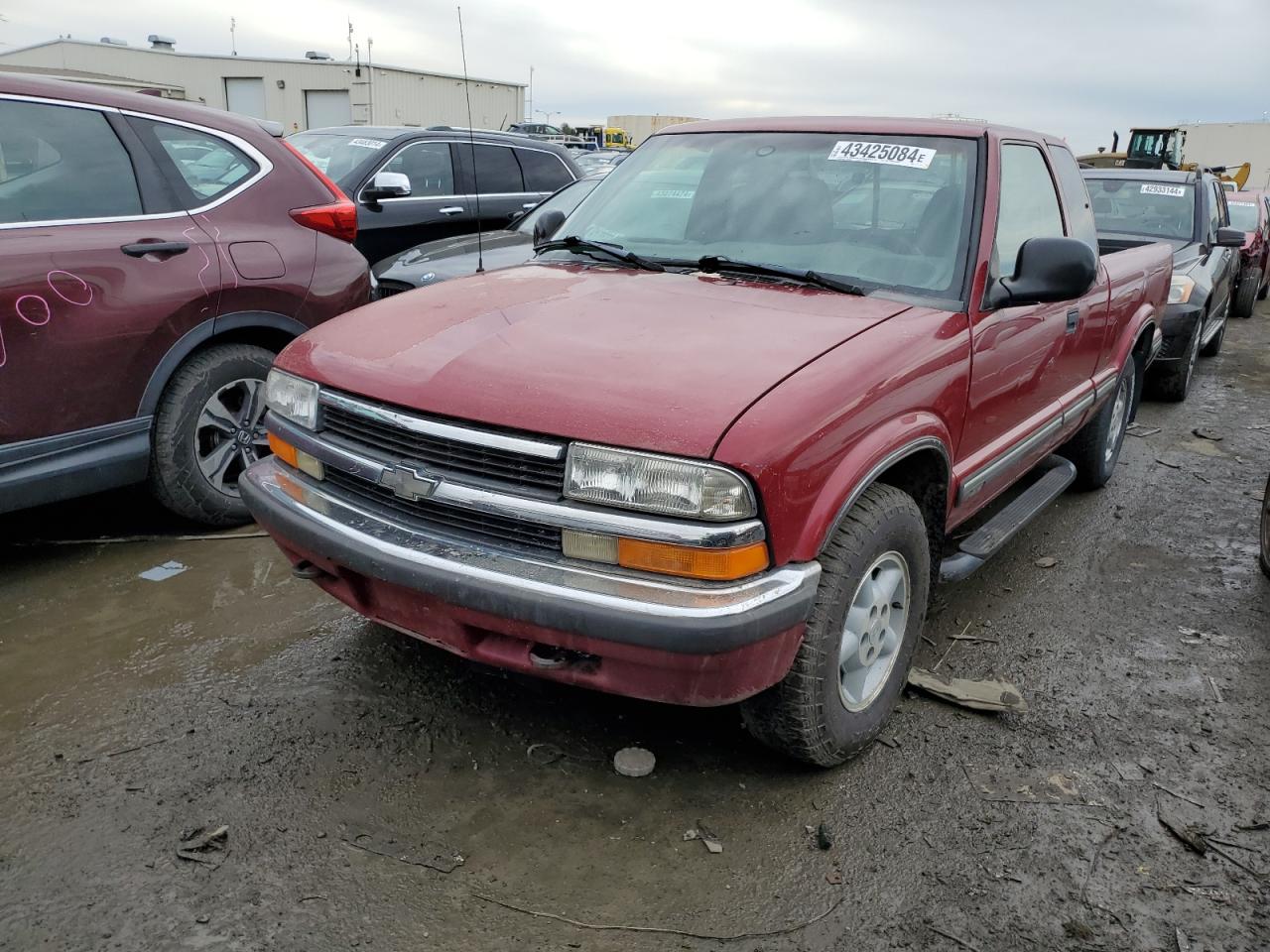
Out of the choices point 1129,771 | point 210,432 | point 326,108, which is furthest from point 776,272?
point 326,108

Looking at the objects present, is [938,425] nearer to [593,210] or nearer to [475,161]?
[593,210]

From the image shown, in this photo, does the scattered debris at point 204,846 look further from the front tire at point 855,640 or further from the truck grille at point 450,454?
the front tire at point 855,640

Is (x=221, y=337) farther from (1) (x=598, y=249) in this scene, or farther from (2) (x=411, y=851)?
(2) (x=411, y=851)

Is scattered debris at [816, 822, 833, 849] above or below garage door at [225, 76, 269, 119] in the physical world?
below

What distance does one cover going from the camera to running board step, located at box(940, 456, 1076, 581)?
3377 millimetres

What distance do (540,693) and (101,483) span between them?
6.78 feet

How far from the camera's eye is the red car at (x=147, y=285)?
141 inches

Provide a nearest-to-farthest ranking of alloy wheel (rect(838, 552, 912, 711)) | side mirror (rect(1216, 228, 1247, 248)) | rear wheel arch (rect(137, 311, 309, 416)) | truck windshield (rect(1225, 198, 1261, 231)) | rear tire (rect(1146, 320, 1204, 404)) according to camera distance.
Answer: alloy wheel (rect(838, 552, 912, 711)) < rear wheel arch (rect(137, 311, 309, 416)) < rear tire (rect(1146, 320, 1204, 404)) < side mirror (rect(1216, 228, 1247, 248)) < truck windshield (rect(1225, 198, 1261, 231))

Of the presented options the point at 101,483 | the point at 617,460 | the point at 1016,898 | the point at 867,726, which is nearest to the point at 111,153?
the point at 101,483

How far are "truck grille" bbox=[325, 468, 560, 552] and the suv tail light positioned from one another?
221cm

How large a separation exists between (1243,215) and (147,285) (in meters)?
13.4

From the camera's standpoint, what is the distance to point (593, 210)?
3.92 m

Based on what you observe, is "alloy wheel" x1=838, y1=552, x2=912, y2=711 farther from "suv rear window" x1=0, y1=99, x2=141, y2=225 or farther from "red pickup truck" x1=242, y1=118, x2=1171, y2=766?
"suv rear window" x1=0, y1=99, x2=141, y2=225

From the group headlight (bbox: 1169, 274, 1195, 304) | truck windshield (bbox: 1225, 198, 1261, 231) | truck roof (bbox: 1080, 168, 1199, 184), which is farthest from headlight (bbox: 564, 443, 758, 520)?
truck windshield (bbox: 1225, 198, 1261, 231)
